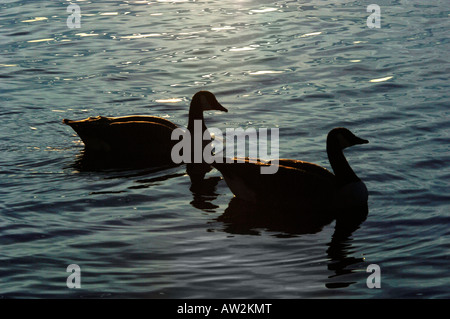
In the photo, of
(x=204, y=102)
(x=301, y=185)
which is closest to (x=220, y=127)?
(x=204, y=102)

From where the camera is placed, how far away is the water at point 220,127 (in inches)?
395

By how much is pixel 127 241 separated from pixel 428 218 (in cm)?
445

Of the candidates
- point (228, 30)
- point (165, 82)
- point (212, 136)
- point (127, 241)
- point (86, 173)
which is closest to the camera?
point (127, 241)

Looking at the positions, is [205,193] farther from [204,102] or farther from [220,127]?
[220,127]

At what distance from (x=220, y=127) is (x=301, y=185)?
483cm

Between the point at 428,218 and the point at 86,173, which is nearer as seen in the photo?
Answer: the point at 428,218

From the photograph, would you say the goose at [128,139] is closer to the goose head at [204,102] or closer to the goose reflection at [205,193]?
the goose head at [204,102]

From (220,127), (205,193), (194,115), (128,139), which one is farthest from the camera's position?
(220,127)

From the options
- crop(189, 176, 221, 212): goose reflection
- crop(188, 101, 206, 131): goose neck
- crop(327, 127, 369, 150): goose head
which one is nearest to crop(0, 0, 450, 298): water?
crop(189, 176, 221, 212): goose reflection

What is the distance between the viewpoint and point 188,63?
21.6 metres

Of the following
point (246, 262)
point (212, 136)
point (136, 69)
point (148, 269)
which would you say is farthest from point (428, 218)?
point (136, 69)

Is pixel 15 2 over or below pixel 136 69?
over

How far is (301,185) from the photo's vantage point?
12234 mm
